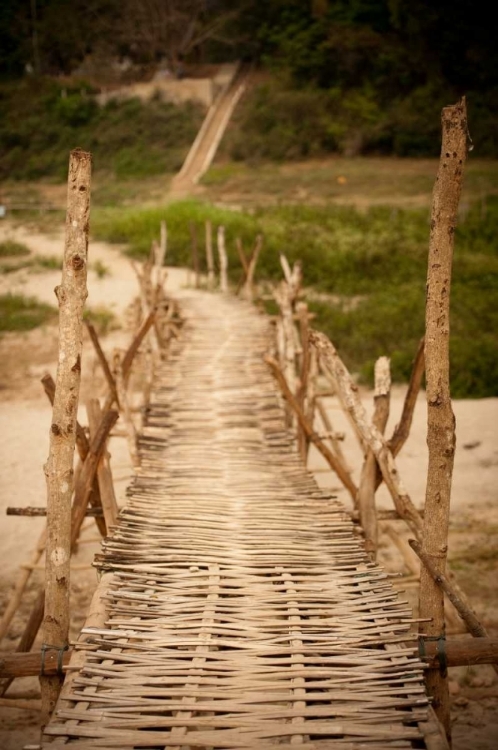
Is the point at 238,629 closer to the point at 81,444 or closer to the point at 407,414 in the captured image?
→ the point at 81,444

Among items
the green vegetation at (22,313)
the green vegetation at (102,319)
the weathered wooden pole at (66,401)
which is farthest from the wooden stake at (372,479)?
the green vegetation at (22,313)

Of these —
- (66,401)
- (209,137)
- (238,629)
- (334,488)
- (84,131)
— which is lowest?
(334,488)

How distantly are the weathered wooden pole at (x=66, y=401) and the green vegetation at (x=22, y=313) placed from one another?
8887mm

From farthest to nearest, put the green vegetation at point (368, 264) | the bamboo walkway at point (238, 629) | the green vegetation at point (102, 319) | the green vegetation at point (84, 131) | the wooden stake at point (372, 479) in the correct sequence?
the green vegetation at point (84, 131) < the green vegetation at point (102, 319) < the green vegetation at point (368, 264) < the wooden stake at point (372, 479) < the bamboo walkway at point (238, 629)

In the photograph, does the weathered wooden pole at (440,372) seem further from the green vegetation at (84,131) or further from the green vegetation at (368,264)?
the green vegetation at (84,131)

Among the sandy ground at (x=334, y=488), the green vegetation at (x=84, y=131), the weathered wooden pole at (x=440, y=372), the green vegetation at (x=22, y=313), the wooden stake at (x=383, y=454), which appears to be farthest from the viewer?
the green vegetation at (x=84, y=131)

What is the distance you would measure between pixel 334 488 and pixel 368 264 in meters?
7.12

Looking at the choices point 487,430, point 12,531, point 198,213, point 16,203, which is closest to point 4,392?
point 12,531

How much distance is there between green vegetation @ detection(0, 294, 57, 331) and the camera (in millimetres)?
11703

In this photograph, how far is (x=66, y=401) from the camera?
3.09 m

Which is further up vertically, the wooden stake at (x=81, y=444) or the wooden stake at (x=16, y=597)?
the wooden stake at (x=81, y=444)

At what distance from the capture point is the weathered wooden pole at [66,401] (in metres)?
3.05

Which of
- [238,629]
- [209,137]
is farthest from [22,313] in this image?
[209,137]

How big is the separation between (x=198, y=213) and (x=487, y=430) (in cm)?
835
